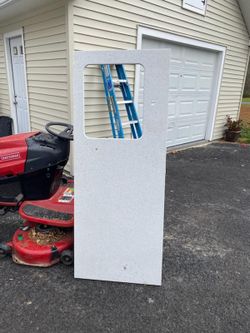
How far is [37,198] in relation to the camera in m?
2.34

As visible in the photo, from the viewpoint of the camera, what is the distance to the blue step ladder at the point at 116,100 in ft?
12.3

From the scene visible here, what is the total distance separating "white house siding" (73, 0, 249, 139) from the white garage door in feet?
1.06

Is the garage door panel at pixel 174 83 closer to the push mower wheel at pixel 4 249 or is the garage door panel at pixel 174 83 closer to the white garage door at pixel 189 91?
the white garage door at pixel 189 91

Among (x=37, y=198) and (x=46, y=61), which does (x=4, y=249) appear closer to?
(x=37, y=198)

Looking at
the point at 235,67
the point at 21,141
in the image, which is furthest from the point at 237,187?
the point at 235,67

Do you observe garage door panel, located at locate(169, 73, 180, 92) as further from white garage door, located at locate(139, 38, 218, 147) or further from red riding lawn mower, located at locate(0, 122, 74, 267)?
red riding lawn mower, located at locate(0, 122, 74, 267)

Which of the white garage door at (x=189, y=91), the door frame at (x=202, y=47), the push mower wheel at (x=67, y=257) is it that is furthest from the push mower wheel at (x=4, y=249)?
the white garage door at (x=189, y=91)

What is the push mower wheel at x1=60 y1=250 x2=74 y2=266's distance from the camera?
6.87ft

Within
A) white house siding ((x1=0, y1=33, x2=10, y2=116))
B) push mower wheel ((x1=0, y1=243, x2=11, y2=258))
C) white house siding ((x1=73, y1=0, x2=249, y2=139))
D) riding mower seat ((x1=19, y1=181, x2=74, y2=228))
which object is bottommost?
push mower wheel ((x1=0, y1=243, x2=11, y2=258))

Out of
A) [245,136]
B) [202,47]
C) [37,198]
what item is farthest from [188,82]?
[37,198]

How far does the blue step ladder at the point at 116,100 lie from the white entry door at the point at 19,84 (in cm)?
190

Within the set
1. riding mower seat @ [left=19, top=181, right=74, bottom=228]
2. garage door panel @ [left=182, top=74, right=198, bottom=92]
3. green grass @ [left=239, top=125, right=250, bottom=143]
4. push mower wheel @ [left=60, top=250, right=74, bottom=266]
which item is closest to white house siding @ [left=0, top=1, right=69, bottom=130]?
riding mower seat @ [left=19, top=181, right=74, bottom=228]

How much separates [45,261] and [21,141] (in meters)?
0.98

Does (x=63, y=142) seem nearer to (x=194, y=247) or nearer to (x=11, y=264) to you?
(x=11, y=264)
